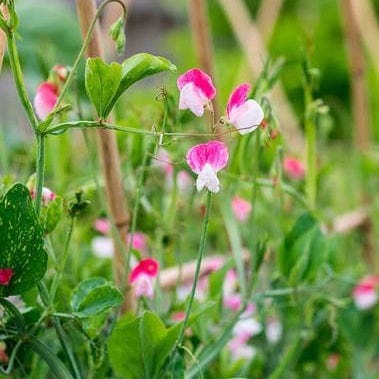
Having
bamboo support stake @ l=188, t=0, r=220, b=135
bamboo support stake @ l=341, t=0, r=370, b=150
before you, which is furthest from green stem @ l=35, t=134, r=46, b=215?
bamboo support stake @ l=341, t=0, r=370, b=150

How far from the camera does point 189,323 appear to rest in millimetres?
572

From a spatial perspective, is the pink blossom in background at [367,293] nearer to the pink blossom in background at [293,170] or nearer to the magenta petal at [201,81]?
the pink blossom in background at [293,170]

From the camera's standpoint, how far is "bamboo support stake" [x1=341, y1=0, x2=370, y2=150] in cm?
123

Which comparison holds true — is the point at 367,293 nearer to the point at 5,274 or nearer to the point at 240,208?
the point at 240,208

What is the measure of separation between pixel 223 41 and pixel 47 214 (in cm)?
450

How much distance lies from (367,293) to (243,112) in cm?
55

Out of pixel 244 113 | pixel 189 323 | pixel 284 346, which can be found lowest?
pixel 284 346

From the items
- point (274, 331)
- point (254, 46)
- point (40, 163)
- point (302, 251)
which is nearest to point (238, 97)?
point (40, 163)

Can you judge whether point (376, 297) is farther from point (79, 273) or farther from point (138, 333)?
point (138, 333)

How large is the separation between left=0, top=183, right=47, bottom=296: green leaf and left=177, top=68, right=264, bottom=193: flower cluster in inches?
3.7

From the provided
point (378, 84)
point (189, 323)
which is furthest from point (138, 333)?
point (378, 84)

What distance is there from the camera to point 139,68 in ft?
1.60

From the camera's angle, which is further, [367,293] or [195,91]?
[367,293]

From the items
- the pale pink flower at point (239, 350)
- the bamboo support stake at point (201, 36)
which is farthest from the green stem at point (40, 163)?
the bamboo support stake at point (201, 36)
